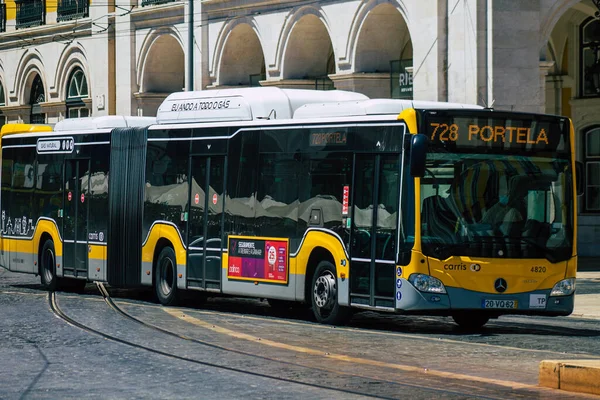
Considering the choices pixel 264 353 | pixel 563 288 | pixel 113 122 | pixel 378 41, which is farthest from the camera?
pixel 378 41

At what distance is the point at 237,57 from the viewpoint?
4050cm

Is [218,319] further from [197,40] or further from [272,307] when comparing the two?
[197,40]

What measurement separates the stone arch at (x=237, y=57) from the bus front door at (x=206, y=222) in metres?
18.7

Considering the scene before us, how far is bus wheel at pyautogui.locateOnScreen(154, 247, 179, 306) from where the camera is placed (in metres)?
22.2

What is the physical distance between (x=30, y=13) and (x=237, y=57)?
1421 cm

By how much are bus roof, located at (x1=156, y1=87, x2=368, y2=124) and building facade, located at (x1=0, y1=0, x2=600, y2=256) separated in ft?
31.7

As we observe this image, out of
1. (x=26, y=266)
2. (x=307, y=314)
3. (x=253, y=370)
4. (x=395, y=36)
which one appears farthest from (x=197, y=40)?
(x=253, y=370)

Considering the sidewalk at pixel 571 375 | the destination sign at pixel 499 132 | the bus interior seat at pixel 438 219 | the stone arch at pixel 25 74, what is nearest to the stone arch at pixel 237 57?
the stone arch at pixel 25 74

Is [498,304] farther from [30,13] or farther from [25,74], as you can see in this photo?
[30,13]

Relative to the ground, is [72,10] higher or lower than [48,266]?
higher

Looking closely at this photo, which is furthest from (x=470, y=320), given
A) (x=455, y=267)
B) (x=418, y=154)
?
(x=418, y=154)

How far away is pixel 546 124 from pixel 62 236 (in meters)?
10.5

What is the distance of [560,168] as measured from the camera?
699 inches

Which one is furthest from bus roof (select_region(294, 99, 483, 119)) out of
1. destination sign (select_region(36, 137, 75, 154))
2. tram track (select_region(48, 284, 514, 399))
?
destination sign (select_region(36, 137, 75, 154))
